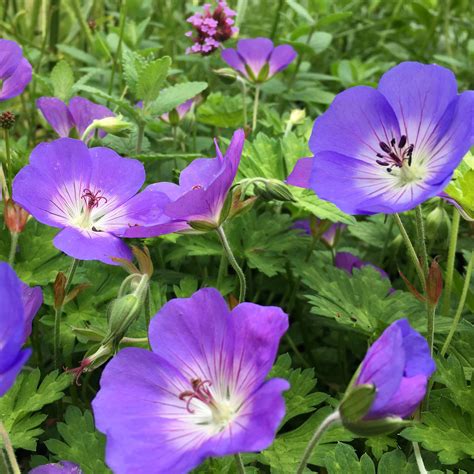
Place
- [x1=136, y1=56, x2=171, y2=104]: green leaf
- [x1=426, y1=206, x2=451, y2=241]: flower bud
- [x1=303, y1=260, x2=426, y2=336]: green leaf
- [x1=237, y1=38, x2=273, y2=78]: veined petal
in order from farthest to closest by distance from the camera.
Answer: [x1=237, y1=38, x2=273, y2=78]: veined petal
[x1=136, y1=56, x2=171, y2=104]: green leaf
[x1=426, y1=206, x2=451, y2=241]: flower bud
[x1=303, y1=260, x2=426, y2=336]: green leaf

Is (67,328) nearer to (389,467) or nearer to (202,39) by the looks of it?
(389,467)

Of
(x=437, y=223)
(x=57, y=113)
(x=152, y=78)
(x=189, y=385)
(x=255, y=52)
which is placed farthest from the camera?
(x=255, y=52)

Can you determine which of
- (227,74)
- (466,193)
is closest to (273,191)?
(466,193)

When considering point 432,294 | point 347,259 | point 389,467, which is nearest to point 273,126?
point 347,259

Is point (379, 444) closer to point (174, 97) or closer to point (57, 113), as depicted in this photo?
point (174, 97)

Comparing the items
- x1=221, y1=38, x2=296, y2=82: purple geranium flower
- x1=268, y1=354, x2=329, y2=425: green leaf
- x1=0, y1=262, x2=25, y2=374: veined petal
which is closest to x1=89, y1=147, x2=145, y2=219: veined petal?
x1=268, y1=354, x2=329, y2=425: green leaf

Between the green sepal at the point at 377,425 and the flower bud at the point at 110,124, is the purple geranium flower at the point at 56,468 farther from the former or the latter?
the flower bud at the point at 110,124

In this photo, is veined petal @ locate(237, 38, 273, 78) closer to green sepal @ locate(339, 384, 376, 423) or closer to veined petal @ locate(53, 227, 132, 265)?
veined petal @ locate(53, 227, 132, 265)
